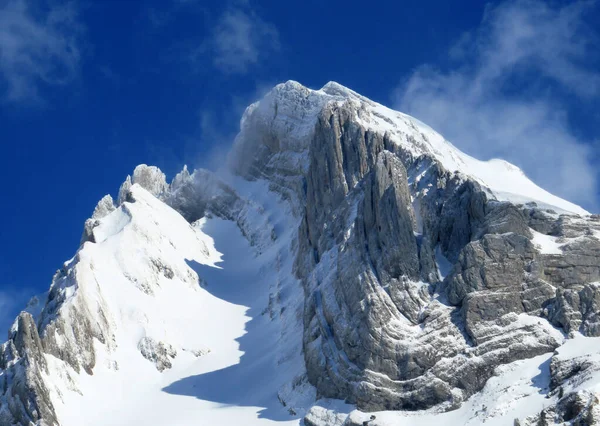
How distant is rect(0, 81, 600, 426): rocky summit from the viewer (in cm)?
10850

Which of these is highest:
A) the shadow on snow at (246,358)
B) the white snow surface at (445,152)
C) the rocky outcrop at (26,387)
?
the white snow surface at (445,152)

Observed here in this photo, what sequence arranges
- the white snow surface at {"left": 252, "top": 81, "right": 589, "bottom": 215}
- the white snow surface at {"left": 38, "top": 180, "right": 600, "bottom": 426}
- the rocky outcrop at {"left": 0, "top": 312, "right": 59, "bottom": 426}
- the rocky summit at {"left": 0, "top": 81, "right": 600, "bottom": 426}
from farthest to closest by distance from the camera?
the white snow surface at {"left": 252, "top": 81, "right": 589, "bottom": 215} < the rocky outcrop at {"left": 0, "top": 312, "right": 59, "bottom": 426} < the rocky summit at {"left": 0, "top": 81, "right": 600, "bottom": 426} < the white snow surface at {"left": 38, "top": 180, "right": 600, "bottom": 426}

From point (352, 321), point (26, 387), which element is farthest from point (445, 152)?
point (26, 387)

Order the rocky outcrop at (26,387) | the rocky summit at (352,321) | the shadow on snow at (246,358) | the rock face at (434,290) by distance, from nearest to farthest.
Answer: the rocky summit at (352,321) < the rock face at (434,290) < the rocky outcrop at (26,387) < the shadow on snow at (246,358)

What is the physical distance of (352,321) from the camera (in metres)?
118

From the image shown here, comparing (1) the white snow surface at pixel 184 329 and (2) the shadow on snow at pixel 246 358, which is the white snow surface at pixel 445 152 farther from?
(2) the shadow on snow at pixel 246 358

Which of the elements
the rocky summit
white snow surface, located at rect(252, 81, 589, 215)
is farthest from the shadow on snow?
white snow surface, located at rect(252, 81, 589, 215)

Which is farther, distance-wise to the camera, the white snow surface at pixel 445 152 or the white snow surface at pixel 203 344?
the white snow surface at pixel 445 152

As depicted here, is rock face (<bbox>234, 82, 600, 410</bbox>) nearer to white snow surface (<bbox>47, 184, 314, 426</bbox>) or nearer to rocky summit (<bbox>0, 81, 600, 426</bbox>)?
rocky summit (<bbox>0, 81, 600, 426</bbox>)

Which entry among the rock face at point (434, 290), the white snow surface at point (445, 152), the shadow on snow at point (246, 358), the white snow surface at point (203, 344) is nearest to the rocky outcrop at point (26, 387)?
the white snow surface at point (203, 344)

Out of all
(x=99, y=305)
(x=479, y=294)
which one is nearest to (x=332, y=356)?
(x=479, y=294)

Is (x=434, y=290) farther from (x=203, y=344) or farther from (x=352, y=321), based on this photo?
(x=203, y=344)

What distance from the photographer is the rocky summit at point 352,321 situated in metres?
108

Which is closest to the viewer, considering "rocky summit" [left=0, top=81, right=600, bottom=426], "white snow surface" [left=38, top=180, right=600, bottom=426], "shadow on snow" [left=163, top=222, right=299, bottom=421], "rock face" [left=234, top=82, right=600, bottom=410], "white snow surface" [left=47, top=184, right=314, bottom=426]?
"white snow surface" [left=38, top=180, right=600, bottom=426]
